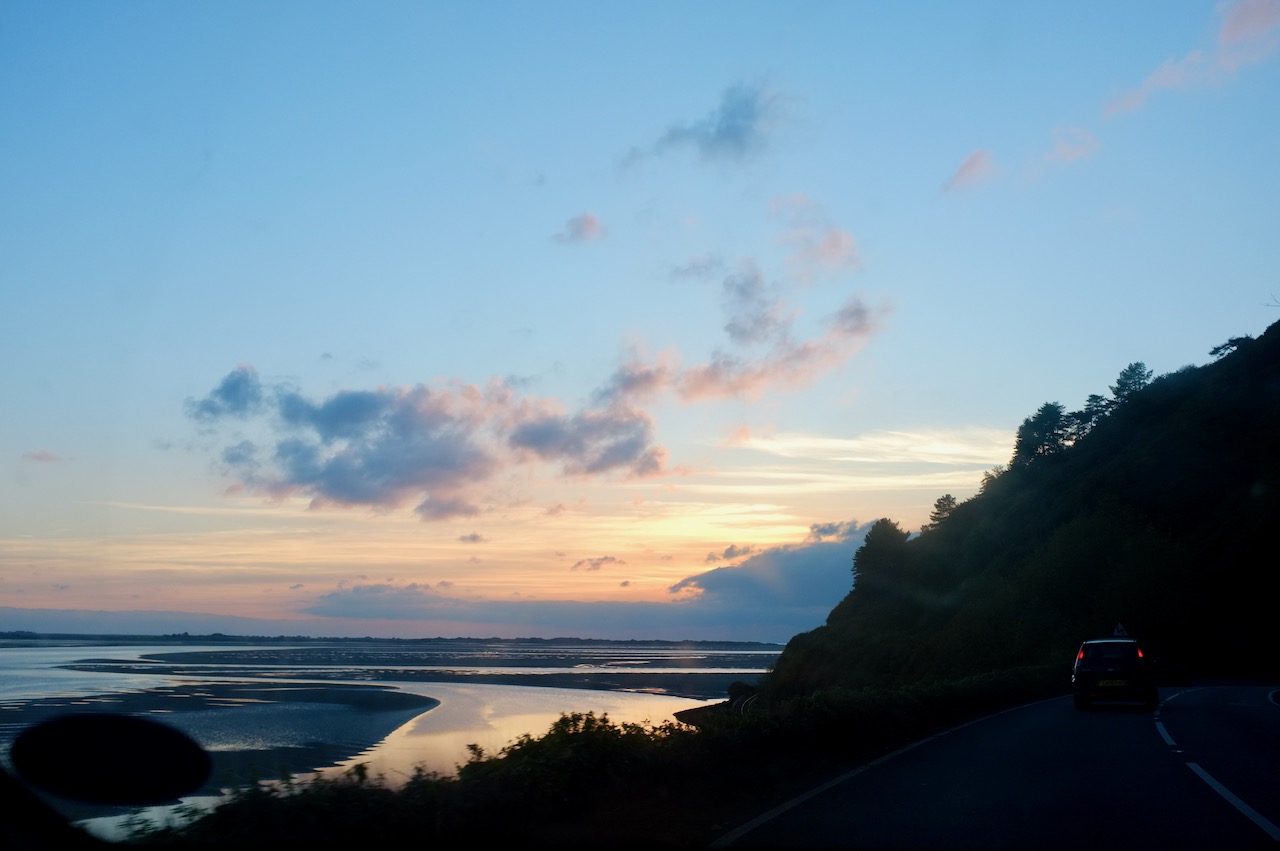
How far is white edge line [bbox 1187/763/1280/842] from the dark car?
11.2m

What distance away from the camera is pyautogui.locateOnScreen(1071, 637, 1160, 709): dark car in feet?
79.7

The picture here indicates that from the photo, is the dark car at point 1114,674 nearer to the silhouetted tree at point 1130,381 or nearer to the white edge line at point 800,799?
the white edge line at point 800,799

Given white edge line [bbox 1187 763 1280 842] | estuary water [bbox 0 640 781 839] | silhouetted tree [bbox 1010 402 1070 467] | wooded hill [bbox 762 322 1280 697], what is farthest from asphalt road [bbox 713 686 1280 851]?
silhouetted tree [bbox 1010 402 1070 467]

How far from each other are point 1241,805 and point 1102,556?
54.8 metres

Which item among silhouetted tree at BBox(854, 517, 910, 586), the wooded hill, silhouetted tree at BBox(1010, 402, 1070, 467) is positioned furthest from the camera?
silhouetted tree at BBox(1010, 402, 1070, 467)

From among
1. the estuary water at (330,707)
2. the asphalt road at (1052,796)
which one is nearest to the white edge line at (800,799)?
the asphalt road at (1052,796)

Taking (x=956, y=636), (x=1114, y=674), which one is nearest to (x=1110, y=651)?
(x=1114, y=674)

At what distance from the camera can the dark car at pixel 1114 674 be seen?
24.3 meters

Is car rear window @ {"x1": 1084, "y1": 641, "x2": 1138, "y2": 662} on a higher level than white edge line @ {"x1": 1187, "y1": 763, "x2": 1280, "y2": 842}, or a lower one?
higher

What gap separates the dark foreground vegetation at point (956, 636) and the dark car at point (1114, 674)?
247cm

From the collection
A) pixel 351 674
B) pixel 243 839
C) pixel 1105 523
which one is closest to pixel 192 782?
pixel 243 839

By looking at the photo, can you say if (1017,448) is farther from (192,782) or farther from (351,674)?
(192,782)

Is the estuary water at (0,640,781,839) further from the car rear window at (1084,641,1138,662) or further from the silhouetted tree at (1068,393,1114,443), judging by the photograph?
the silhouetted tree at (1068,393,1114,443)

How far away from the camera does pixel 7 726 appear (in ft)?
97.8
